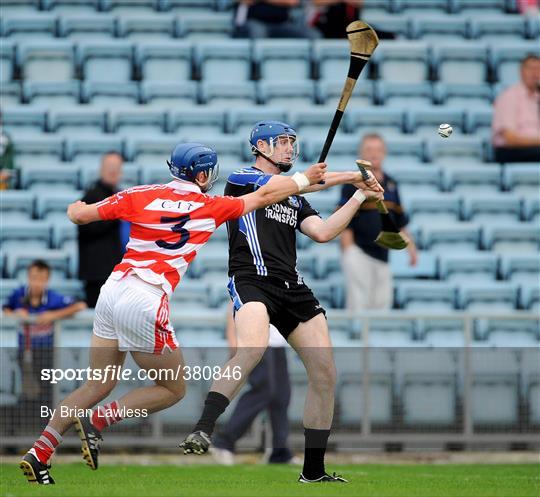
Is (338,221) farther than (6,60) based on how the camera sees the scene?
No

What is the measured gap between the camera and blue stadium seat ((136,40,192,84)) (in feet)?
49.9

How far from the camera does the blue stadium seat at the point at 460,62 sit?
51.8 feet

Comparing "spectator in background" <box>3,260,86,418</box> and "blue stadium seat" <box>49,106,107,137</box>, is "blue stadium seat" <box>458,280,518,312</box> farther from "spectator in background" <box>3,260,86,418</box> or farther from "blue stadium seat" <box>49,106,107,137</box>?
"blue stadium seat" <box>49,106,107,137</box>

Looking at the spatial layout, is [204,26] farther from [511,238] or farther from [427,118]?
[511,238]

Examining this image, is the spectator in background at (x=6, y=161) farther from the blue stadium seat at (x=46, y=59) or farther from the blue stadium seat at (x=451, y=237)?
the blue stadium seat at (x=451, y=237)

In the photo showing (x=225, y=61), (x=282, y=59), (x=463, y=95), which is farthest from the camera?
(x=463, y=95)

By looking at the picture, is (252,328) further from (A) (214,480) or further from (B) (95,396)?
(A) (214,480)

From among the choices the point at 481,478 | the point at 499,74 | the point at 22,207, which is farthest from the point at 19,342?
the point at 499,74

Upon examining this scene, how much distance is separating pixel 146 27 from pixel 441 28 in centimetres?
352

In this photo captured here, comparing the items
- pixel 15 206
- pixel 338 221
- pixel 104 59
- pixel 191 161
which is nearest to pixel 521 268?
pixel 15 206

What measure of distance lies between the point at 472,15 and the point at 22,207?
21.0 feet

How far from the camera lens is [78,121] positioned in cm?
1450

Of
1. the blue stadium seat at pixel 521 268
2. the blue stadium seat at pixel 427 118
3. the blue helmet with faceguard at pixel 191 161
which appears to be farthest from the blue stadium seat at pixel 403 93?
the blue helmet with faceguard at pixel 191 161

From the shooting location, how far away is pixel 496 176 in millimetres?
14625
